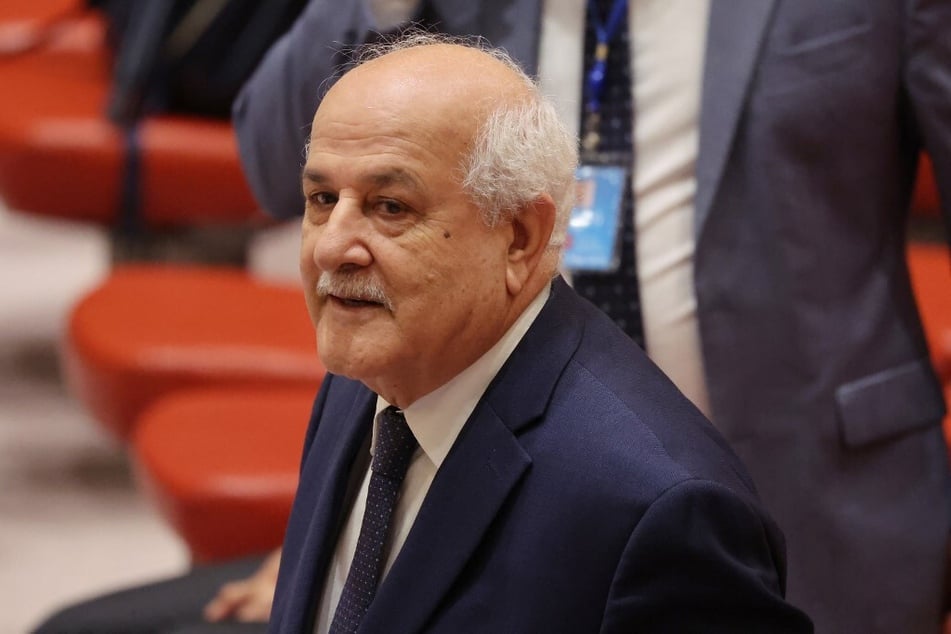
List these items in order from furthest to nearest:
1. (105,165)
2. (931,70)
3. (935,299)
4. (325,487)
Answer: (105,165) → (935,299) → (931,70) → (325,487)

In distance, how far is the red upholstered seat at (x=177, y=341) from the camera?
299cm

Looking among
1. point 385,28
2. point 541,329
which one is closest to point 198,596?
point 385,28

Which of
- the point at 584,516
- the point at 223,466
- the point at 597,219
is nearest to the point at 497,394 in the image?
the point at 584,516

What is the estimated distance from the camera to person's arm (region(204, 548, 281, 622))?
1.98m

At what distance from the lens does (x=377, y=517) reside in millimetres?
1234

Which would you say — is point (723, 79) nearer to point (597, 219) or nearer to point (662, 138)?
point (662, 138)

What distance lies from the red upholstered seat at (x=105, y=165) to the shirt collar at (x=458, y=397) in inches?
105

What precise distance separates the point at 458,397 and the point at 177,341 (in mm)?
1968

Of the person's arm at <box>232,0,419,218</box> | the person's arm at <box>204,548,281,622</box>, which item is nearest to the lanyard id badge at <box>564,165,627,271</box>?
the person's arm at <box>232,0,419,218</box>

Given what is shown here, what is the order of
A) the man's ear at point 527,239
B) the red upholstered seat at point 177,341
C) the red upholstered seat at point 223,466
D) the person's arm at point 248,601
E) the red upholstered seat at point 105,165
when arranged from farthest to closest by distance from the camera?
1. the red upholstered seat at point 105,165
2. the red upholstered seat at point 177,341
3. the red upholstered seat at point 223,466
4. the person's arm at point 248,601
5. the man's ear at point 527,239

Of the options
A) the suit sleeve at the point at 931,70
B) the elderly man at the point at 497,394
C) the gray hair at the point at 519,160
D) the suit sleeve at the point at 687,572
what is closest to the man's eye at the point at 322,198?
the elderly man at the point at 497,394

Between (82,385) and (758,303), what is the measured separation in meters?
1.98

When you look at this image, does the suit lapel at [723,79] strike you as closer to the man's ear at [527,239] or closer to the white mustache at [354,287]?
the man's ear at [527,239]

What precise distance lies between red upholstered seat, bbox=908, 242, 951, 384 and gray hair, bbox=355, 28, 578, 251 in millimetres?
1647
